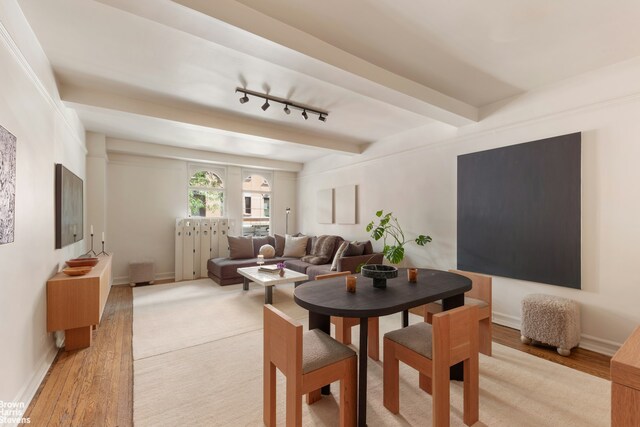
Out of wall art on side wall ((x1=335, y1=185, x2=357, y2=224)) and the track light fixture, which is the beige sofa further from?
the track light fixture

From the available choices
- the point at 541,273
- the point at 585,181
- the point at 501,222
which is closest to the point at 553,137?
the point at 585,181

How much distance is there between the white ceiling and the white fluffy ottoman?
218 cm

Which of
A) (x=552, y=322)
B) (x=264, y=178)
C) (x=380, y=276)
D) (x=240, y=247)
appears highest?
(x=264, y=178)

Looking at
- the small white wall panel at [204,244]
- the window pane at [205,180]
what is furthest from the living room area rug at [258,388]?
the window pane at [205,180]

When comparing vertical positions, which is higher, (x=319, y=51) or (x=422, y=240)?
(x=319, y=51)

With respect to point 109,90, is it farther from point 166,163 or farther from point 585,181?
point 585,181

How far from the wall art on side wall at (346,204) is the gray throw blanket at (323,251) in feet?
1.58

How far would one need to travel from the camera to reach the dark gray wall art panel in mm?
2859

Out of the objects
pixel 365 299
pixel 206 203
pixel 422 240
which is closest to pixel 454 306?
pixel 365 299

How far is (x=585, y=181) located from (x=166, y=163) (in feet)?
21.2

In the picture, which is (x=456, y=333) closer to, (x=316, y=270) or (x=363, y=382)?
(x=363, y=382)

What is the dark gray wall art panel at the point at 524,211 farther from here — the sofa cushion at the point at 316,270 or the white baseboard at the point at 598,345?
the sofa cushion at the point at 316,270

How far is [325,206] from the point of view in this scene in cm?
626

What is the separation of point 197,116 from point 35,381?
298cm
